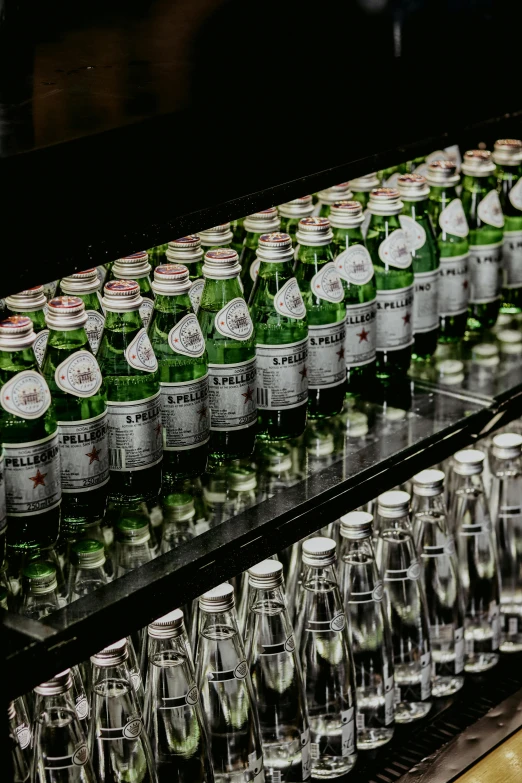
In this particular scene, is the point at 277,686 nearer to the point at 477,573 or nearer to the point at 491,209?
the point at 477,573

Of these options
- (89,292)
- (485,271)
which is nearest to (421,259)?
(485,271)

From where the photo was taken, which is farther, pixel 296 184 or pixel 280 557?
pixel 280 557

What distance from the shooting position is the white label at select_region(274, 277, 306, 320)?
179 cm

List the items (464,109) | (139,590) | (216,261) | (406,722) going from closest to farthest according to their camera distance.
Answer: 1. (139,590)
2. (216,261)
3. (464,109)
4. (406,722)

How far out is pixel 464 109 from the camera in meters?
1.85

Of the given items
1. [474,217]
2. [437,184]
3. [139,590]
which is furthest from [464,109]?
[139,590]

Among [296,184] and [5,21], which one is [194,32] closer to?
[5,21]

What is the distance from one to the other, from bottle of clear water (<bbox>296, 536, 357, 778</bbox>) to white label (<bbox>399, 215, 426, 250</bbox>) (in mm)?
593

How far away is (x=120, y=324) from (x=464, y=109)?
2.18ft

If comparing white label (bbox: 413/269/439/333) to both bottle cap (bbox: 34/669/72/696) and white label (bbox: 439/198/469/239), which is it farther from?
bottle cap (bbox: 34/669/72/696)

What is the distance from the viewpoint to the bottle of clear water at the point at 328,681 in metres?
1.88

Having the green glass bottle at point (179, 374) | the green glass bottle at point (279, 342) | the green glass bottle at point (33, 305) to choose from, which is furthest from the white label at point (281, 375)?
the green glass bottle at point (33, 305)

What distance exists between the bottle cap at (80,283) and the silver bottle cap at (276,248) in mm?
253

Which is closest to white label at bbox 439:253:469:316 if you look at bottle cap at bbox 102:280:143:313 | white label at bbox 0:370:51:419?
bottle cap at bbox 102:280:143:313
